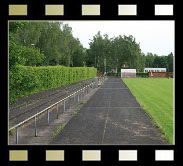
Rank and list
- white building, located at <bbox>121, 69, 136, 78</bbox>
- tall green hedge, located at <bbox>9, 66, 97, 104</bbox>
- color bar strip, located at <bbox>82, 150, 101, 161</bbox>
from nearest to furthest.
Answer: color bar strip, located at <bbox>82, 150, 101, 161</bbox>
tall green hedge, located at <bbox>9, 66, 97, 104</bbox>
white building, located at <bbox>121, 69, 136, 78</bbox>

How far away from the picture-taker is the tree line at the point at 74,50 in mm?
50281

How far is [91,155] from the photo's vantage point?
203 inches

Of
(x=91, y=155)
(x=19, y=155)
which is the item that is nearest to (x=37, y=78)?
(x=19, y=155)

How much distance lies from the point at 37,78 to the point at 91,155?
23.3m

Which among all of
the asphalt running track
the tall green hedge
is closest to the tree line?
the tall green hedge

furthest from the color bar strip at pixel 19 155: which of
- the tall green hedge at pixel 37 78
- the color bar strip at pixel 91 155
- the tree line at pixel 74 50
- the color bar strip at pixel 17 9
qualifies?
the tree line at pixel 74 50

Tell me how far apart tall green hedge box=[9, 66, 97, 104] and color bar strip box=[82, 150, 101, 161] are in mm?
6331

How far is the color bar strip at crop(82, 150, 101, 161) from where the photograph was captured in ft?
16.8

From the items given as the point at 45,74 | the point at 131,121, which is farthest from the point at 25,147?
the point at 45,74

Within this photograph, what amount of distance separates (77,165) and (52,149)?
19.0 inches

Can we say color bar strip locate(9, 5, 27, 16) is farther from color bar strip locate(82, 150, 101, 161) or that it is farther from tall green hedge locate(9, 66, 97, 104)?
tall green hedge locate(9, 66, 97, 104)

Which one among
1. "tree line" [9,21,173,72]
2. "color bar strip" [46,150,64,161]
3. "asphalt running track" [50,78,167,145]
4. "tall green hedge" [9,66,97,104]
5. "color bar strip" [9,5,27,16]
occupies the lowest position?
"asphalt running track" [50,78,167,145]

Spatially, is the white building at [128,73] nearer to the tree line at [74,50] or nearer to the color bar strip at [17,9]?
the tree line at [74,50]

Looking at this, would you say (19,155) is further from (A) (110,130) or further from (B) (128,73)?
(B) (128,73)
